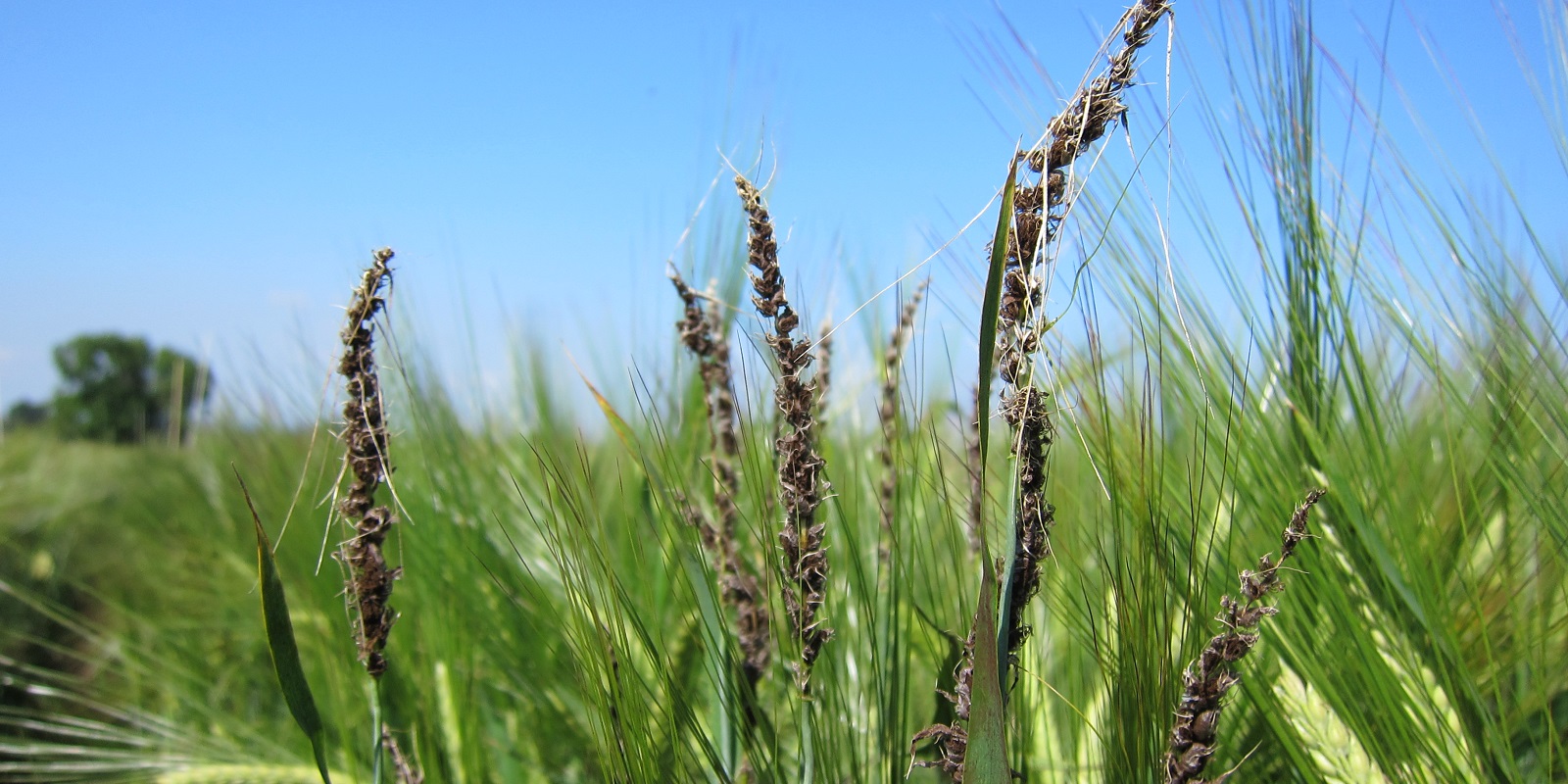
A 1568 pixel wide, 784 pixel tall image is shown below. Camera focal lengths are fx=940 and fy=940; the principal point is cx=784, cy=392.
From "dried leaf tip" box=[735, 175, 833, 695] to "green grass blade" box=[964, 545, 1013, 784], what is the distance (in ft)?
0.32

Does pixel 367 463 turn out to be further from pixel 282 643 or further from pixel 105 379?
pixel 105 379

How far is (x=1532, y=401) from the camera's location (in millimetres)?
722

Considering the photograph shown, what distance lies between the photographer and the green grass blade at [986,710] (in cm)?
36

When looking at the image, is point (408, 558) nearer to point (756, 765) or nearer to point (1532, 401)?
point (756, 765)

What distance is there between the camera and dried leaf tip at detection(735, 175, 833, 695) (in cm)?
43

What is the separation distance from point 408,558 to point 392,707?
0.68 feet

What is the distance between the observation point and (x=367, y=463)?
525 mm

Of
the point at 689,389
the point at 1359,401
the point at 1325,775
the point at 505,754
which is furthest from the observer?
the point at 689,389

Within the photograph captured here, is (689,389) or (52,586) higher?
(52,586)

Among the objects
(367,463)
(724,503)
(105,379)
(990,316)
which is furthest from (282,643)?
(105,379)

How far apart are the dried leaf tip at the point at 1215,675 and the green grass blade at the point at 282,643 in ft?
1.37

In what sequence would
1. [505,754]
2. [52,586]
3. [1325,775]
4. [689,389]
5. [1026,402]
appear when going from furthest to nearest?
[52,586] → [689,389] → [505,754] → [1325,775] → [1026,402]

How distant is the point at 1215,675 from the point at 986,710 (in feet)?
0.37

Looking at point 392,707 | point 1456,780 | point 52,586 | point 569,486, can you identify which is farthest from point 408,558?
point 52,586
